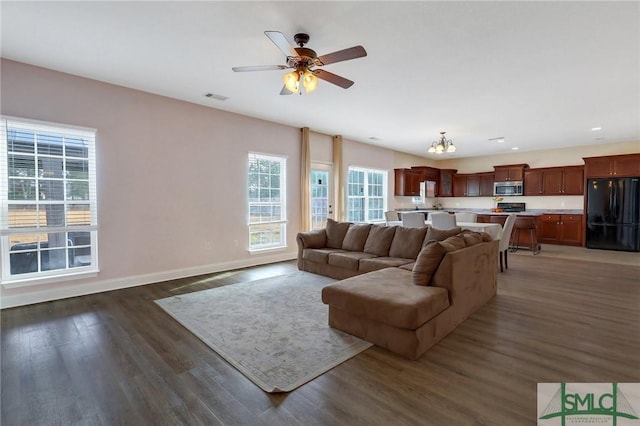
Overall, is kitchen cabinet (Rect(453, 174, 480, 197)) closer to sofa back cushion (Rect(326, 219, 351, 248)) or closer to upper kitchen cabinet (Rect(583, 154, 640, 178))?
upper kitchen cabinet (Rect(583, 154, 640, 178))

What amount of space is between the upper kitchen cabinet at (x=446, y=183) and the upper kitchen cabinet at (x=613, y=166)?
146 inches

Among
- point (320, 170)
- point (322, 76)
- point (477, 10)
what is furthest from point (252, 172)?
point (477, 10)

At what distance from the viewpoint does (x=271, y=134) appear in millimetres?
6207

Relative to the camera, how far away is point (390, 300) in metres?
2.56

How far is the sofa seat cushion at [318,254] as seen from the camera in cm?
501

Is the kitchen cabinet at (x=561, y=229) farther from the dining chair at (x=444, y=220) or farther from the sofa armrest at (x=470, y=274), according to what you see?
the sofa armrest at (x=470, y=274)

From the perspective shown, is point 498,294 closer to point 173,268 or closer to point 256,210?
point 256,210

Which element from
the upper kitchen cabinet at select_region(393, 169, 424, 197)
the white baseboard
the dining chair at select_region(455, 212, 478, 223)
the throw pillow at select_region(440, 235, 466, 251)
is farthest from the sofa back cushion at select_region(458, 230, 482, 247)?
the upper kitchen cabinet at select_region(393, 169, 424, 197)

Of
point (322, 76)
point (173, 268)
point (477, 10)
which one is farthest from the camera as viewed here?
point (173, 268)

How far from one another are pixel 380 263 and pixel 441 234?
93cm

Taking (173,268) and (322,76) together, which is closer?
(322,76)

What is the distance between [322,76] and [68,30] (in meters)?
2.47

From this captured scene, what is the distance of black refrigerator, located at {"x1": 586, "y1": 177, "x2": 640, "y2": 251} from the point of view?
7.22 meters

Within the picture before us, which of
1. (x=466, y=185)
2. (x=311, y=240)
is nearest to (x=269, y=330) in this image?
(x=311, y=240)
